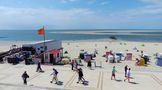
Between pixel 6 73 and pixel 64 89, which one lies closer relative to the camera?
pixel 64 89

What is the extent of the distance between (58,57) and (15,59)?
5.64m

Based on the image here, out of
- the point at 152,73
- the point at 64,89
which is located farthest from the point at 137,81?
the point at 64,89

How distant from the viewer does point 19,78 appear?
59.3 feet

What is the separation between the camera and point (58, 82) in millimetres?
16812

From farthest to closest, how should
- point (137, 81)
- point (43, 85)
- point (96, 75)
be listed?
1. point (96, 75)
2. point (137, 81)
3. point (43, 85)

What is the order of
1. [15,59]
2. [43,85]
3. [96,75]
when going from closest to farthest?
1. [43,85]
2. [96,75]
3. [15,59]

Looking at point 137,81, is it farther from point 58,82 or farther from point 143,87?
point 58,82

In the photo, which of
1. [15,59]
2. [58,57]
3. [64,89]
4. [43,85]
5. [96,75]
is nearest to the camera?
[64,89]

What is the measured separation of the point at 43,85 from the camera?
52.4 feet

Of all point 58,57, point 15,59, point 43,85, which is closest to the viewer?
point 43,85

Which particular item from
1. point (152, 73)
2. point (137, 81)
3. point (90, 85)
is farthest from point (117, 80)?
point (152, 73)

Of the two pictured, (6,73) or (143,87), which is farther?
(6,73)

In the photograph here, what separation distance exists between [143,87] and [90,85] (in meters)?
4.10

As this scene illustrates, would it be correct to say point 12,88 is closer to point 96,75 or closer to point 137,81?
point 96,75
